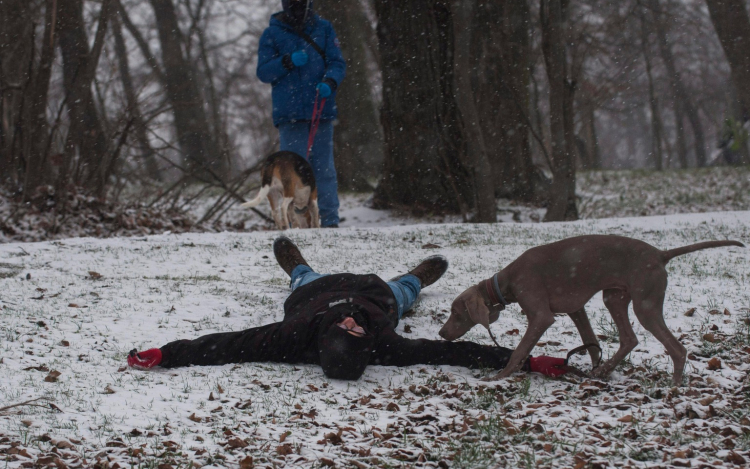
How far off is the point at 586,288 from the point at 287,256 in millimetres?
2982

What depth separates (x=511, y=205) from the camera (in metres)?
13.5

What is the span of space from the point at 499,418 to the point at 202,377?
5.99 ft

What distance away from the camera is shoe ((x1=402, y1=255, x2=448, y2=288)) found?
19.5 feet

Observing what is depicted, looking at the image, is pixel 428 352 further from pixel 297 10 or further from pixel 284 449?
pixel 297 10

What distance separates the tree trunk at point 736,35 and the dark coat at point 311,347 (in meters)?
11.9

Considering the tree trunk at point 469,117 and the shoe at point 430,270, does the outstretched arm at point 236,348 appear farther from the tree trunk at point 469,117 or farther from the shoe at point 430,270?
the tree trunk at point 469,117

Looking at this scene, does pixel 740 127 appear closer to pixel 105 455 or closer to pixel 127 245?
pixel 127 245

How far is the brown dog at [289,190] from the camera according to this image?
9.55 meters

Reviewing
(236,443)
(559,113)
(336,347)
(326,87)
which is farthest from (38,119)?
(236,443)

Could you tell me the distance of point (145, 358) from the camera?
14.2ft

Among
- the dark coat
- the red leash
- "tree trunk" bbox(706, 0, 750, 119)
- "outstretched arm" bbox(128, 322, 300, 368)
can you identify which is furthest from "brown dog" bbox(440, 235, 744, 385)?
"tree trunk" bbox(706, 0, 750, 119)

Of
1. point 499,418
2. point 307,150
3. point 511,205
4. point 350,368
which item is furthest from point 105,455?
point 511,205

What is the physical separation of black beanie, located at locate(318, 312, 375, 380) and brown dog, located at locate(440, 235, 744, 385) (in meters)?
0.70

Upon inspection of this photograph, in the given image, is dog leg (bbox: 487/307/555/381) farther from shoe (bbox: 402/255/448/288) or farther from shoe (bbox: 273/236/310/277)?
shoe (bbox: 273/236/310/277)
